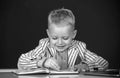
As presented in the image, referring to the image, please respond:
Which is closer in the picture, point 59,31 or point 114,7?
point 59,31

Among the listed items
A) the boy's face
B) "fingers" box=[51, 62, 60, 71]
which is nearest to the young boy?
the boy's face

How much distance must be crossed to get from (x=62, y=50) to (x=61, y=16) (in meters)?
0.27

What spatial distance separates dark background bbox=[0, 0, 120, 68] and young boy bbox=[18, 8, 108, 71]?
0.14ft

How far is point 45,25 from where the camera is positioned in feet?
7.34

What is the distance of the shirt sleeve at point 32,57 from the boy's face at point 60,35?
0.08 m

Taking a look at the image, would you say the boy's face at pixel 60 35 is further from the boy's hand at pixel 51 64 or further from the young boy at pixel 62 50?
the boy's hand at pixel 51 64

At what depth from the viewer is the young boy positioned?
216cm

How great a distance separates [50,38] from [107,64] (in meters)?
0.50

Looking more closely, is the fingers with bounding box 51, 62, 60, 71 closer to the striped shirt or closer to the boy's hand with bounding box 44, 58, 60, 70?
the boy's hand with bounding box 44, 58, 60, 70

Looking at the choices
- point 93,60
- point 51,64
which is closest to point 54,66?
point 51,64

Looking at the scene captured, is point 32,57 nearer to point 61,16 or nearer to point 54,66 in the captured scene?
point 54,66

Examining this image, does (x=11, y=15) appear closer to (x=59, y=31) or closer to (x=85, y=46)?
(x=59, y=31)

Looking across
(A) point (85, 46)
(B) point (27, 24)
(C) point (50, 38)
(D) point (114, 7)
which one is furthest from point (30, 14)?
(D) point (114, 7)

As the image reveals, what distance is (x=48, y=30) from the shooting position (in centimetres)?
222
